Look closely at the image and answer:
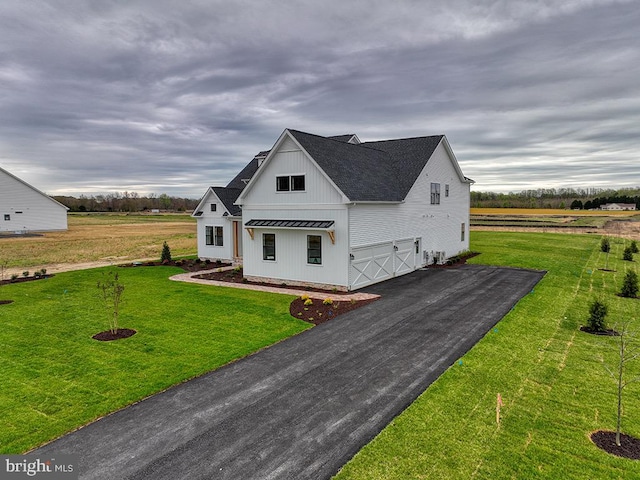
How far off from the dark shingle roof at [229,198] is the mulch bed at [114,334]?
48.1ft

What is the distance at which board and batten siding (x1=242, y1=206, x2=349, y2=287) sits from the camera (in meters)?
19.9

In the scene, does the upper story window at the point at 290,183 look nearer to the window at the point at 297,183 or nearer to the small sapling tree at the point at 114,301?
the window at the point at 297,183

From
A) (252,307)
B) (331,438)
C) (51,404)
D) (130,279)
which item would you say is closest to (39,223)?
(130,279)

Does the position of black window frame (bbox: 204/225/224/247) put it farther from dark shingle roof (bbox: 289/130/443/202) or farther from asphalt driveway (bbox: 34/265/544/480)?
asphalt driveway (bbox: 34/265/544/480)

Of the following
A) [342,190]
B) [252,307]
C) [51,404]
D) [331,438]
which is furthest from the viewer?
[342,190]

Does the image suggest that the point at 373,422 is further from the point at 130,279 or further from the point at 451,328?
the point at 130,279

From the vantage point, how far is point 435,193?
91.7ft

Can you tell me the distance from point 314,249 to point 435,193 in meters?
11.7

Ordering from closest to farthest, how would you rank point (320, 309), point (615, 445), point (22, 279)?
point (615, 445) → point (320, 309) → point (22, 279)

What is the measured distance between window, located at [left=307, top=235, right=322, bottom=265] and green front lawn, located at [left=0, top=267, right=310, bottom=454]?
2772mm

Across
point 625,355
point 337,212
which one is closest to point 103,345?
point 337,212

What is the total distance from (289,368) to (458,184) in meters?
25.6

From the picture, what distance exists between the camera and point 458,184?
1256 inches

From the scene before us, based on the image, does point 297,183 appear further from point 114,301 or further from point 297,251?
point 114,301
